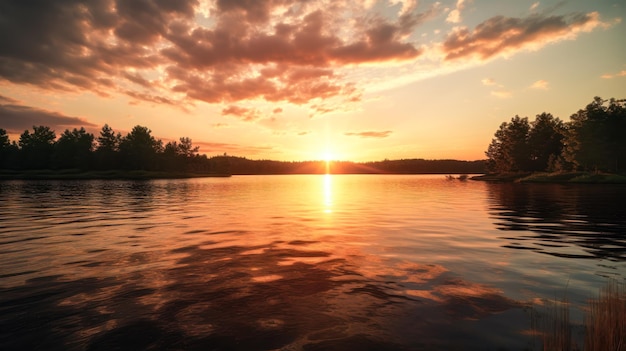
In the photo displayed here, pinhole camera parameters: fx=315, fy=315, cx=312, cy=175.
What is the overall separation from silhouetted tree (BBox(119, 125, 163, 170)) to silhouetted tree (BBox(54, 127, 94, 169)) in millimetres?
15697

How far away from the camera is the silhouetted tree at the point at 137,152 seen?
160875mm

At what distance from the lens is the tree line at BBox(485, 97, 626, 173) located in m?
98.0

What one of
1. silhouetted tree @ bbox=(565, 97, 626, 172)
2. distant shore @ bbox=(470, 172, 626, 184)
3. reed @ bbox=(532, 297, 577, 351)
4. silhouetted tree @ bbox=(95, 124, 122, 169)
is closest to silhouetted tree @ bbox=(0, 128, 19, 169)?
silhouetted tree @ bbox=(95, 124, 122, 169)

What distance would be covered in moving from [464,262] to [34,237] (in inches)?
887

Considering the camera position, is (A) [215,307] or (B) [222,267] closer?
(A) [215,307]

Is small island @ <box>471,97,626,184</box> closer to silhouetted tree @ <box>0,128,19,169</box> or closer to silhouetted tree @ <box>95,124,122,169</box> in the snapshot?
silhouetted tree @ <box>95,124,122,169</box>

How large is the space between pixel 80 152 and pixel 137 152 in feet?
82.6

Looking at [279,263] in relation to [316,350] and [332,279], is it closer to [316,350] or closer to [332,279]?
[332,279]

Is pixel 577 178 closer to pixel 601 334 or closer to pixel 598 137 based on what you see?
pixel 598 137

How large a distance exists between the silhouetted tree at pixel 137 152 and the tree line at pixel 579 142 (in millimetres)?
174083

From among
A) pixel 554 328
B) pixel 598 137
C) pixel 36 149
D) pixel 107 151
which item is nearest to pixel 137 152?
pixel 107 151

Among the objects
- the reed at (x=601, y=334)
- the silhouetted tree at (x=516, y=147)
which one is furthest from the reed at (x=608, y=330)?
the silhouetted tree at (x=516, y=147)

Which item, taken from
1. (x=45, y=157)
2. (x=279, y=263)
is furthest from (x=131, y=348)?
(x=45, y=157)

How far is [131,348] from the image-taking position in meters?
6.25
